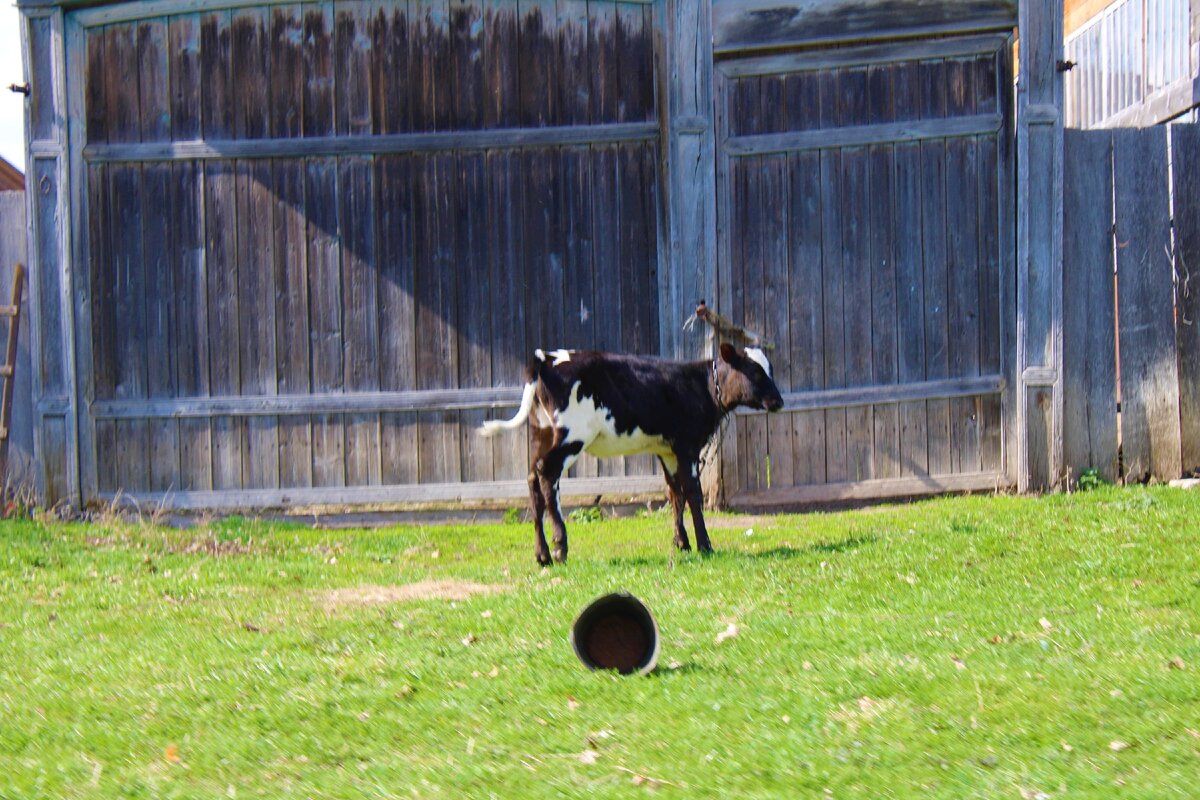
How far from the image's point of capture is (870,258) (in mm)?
10742

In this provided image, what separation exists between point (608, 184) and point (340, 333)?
256cm

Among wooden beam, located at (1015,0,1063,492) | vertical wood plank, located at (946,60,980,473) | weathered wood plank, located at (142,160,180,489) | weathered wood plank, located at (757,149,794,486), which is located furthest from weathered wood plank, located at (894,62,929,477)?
weathered wood plank, located at (142,160,180,489)

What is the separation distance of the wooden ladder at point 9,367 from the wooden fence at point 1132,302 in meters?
8.76

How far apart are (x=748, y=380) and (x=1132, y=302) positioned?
12.1ft

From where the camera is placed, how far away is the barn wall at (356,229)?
10.8 metres

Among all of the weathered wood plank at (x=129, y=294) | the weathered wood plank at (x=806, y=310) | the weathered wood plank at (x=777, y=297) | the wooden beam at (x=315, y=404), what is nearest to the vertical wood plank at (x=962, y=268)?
the weathered wood plank at (x=806, y=310)

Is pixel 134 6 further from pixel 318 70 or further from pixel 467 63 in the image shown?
pixel 467 63

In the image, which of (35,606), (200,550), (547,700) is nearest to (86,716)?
(547,700)

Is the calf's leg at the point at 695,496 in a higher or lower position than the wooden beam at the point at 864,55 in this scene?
lower

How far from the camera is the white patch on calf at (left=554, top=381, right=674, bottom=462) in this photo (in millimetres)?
8648

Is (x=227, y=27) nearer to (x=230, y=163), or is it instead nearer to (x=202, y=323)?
(x=230, y=163)

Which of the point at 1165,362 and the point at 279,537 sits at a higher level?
the point at 1165,362

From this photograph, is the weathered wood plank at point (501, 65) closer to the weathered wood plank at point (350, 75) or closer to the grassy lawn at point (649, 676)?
the weathered wood plank at point (350, 75)

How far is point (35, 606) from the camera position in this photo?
25.2 ft
